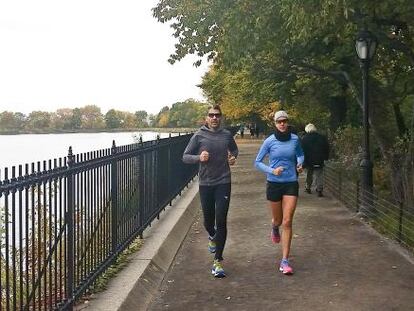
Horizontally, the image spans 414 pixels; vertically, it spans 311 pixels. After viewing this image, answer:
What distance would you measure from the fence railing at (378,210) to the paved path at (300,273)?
0.73ft

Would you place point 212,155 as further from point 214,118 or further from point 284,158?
point 284,158

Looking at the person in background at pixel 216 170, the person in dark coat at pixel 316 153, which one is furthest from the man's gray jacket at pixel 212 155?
the person in dark coat at pixel 316 153

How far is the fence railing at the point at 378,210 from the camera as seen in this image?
25.8 feet

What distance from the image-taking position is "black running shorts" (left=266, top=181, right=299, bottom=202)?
644 centimetres

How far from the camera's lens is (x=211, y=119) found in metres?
6.38

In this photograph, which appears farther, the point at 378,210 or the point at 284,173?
the point at 378,210

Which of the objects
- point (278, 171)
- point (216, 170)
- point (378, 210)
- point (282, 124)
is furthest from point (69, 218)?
point (378, 210)

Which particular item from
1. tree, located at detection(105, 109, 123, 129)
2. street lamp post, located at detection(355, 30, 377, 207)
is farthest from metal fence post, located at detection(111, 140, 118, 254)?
tree, located at detection(105, 109, 123, 129)

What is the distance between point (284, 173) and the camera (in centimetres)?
644

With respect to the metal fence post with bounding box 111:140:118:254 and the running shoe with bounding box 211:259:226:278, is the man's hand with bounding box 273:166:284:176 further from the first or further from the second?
the metal fence post with bounding box 111:140:118:254

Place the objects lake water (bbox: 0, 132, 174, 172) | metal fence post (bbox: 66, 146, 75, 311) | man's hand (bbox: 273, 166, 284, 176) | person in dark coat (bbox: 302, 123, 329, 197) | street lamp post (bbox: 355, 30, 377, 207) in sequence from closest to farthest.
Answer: metal fence post (bbox: 66, 146, 75, 311)
man's hand (bbox: 273, 166, 284, 176)
street lamp post (bbox: 355, 30, 377, 207)
person in dark coat (bbox: 302, 123, 329, 197)
lake water (bbox: 0, 132, 174, 172)

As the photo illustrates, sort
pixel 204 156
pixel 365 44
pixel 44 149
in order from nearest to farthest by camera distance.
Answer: pixel 204 156 → pixel 365 44 → pixel 44 149

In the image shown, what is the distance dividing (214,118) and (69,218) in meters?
2.38

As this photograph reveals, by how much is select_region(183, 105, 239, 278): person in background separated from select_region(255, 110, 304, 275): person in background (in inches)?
19.9
